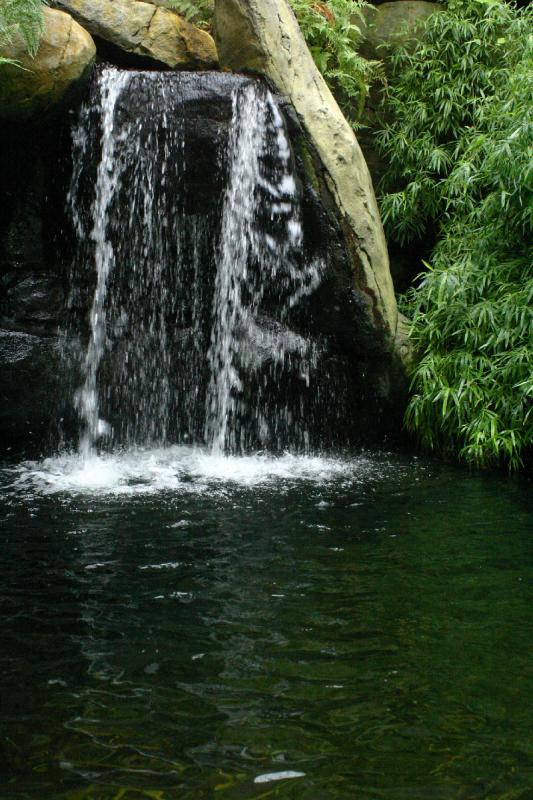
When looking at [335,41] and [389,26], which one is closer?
[335,41]

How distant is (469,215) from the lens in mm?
9094

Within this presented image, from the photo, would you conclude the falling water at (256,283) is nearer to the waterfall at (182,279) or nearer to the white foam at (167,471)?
the waterfall at (182,279)

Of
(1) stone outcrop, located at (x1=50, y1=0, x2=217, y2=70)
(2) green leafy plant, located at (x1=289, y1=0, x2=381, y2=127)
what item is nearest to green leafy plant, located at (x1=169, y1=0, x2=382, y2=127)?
(2) green leafy plant, located at (x1=289, y1=0, x2=381, y2=127)

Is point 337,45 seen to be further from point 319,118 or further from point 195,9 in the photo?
point 319,118

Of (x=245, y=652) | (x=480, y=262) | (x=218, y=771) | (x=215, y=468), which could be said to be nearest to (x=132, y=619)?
(x=245, y=652)

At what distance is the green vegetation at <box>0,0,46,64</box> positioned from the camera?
6.53 meters

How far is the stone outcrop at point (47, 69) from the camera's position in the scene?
6926 mm

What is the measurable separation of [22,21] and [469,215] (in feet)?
16.2

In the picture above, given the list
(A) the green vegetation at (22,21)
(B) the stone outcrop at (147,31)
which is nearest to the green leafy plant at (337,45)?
(B) the stone outcrop at (147,31)

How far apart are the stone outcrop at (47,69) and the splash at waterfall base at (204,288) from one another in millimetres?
512

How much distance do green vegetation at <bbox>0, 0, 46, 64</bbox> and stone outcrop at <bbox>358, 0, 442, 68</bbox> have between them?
512 cm

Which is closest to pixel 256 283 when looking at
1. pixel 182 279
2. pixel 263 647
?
pixel 182 279

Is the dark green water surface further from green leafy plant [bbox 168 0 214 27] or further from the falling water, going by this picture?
green leafy plant [bbox 168 0 214 27]

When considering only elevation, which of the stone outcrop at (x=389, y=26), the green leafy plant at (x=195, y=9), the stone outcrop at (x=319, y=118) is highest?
the stone outcrop at (x=389, y=26)
